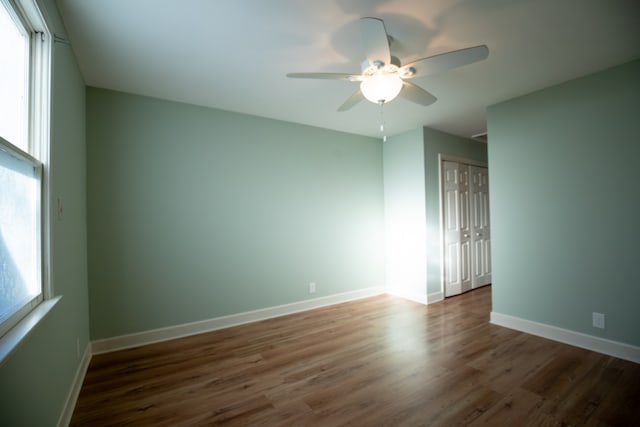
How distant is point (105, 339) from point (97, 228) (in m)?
1.04

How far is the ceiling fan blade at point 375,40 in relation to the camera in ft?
4.81

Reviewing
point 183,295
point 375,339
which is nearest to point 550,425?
point 375,339

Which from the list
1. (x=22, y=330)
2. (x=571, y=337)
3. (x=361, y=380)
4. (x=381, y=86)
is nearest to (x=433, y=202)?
(x=571, y=337)

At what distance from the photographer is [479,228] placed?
186 inches

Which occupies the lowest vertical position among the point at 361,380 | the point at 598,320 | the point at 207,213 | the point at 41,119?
the point at 361,380

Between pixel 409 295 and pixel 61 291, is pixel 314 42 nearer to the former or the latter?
pixel 61 291

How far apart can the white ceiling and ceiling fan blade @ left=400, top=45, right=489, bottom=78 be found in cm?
30

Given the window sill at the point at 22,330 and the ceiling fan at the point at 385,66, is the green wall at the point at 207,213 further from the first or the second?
the ceiling fan at the point at 385,66

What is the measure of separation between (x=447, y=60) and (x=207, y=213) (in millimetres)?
2650

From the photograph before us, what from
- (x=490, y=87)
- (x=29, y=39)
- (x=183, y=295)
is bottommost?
(x=183, y=295)

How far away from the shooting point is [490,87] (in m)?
2.79

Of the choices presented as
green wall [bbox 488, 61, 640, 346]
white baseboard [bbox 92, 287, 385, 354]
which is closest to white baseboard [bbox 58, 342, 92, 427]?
white baseboard [bbox 92, 287, 385, 354]

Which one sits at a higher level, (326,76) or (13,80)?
(326,76)

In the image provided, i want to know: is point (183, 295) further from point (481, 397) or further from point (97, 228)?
point (481, 397)
